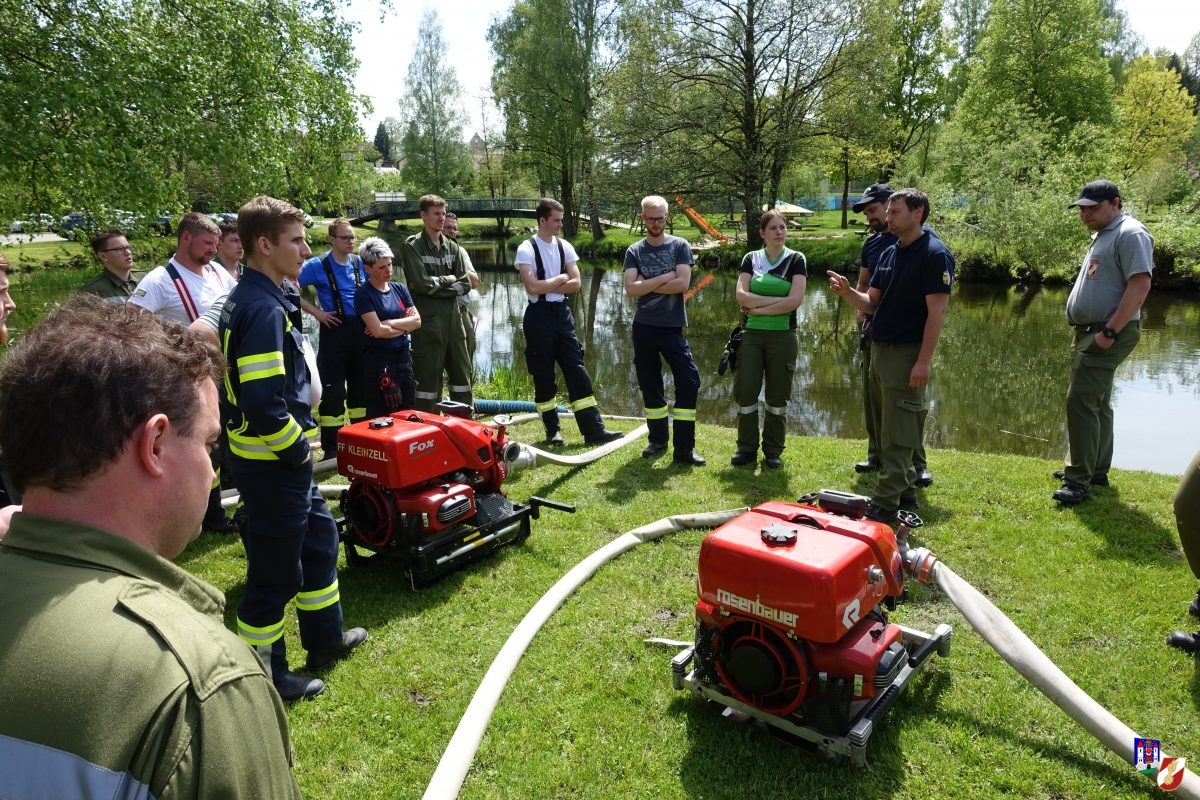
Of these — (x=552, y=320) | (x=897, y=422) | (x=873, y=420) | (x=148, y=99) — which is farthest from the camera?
(x=148, y=99)

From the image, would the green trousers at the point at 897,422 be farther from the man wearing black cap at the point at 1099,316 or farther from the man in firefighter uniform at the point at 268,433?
the man in firefighter uniform at the point at 268,433

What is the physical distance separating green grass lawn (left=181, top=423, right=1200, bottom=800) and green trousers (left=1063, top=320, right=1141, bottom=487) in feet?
1.09

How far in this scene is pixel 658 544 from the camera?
473cm

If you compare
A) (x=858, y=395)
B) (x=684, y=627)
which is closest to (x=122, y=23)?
(x=684, y=627)

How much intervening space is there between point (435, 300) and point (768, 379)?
331cm

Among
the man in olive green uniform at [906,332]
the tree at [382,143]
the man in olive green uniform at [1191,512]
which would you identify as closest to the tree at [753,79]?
the man in olive green uniform at [906,332]

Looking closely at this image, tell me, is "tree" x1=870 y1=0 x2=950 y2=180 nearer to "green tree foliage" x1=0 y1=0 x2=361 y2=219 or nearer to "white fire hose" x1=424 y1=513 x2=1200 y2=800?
"green tree foliage" x1=0 y1=0 x2=361 y2=219

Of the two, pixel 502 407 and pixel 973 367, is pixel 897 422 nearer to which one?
pixel 502 407

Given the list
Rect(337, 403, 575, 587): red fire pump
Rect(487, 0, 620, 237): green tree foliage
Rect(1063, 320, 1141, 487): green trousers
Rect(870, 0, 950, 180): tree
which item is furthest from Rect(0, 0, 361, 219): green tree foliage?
Rect(870, 0, 950, 180): tree

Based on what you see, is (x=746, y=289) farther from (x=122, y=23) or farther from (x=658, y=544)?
(x=122, y=23)

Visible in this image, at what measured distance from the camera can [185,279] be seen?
4910mm

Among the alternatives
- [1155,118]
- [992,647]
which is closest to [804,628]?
[992,647]

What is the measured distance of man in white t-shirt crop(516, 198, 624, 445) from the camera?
654 cm

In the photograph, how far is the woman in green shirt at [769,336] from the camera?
6.13m
